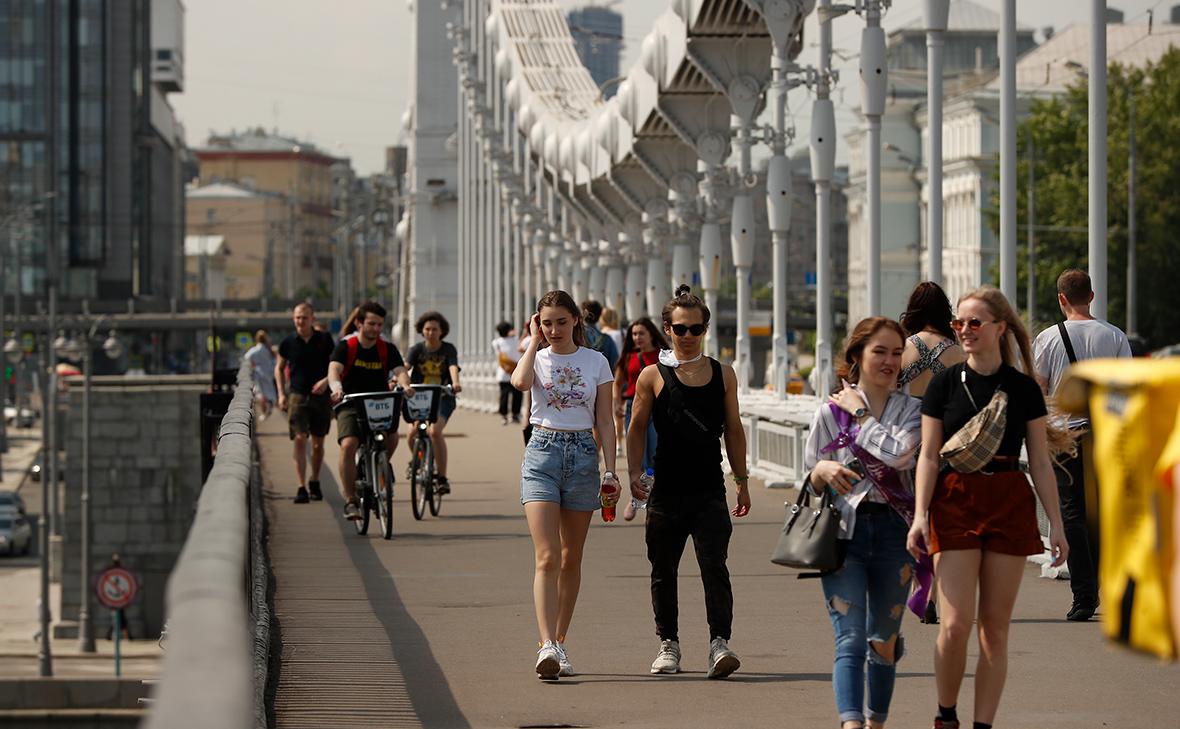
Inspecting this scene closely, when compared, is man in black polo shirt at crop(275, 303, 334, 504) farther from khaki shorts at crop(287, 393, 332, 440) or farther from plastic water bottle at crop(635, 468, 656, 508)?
plastic water bottle at crop(635, 468, 656, 508)

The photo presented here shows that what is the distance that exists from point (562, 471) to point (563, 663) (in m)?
0.78

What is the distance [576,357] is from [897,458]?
263 cm

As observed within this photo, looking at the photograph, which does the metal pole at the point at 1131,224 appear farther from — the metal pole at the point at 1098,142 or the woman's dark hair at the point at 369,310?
the metal pole at the point at 1098,142

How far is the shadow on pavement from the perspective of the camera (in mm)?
8766

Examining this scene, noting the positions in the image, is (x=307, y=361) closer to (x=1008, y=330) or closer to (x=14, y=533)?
(x=1008, y=330)

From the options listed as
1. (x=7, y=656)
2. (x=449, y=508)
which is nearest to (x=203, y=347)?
(x=7, y=656)

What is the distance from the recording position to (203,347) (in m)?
165

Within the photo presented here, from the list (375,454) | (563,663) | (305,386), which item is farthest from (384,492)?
(563,663)

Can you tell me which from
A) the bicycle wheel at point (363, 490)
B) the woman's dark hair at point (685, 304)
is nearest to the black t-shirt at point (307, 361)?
the bicycle wheel at point (363, 490)

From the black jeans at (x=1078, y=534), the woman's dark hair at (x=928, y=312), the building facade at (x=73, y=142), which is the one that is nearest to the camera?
the woman's dark hair at (x=928, y=312)

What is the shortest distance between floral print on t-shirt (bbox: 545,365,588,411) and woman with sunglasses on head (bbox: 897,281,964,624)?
1.35m

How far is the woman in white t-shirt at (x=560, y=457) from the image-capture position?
380 inches

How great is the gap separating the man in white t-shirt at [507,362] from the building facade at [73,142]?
94944 millimetres

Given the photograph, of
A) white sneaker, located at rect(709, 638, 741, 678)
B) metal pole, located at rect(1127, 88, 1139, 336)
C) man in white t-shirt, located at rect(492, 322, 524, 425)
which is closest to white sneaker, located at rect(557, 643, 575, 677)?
white sneaker, located at rect(709, 638, 741, 678)
